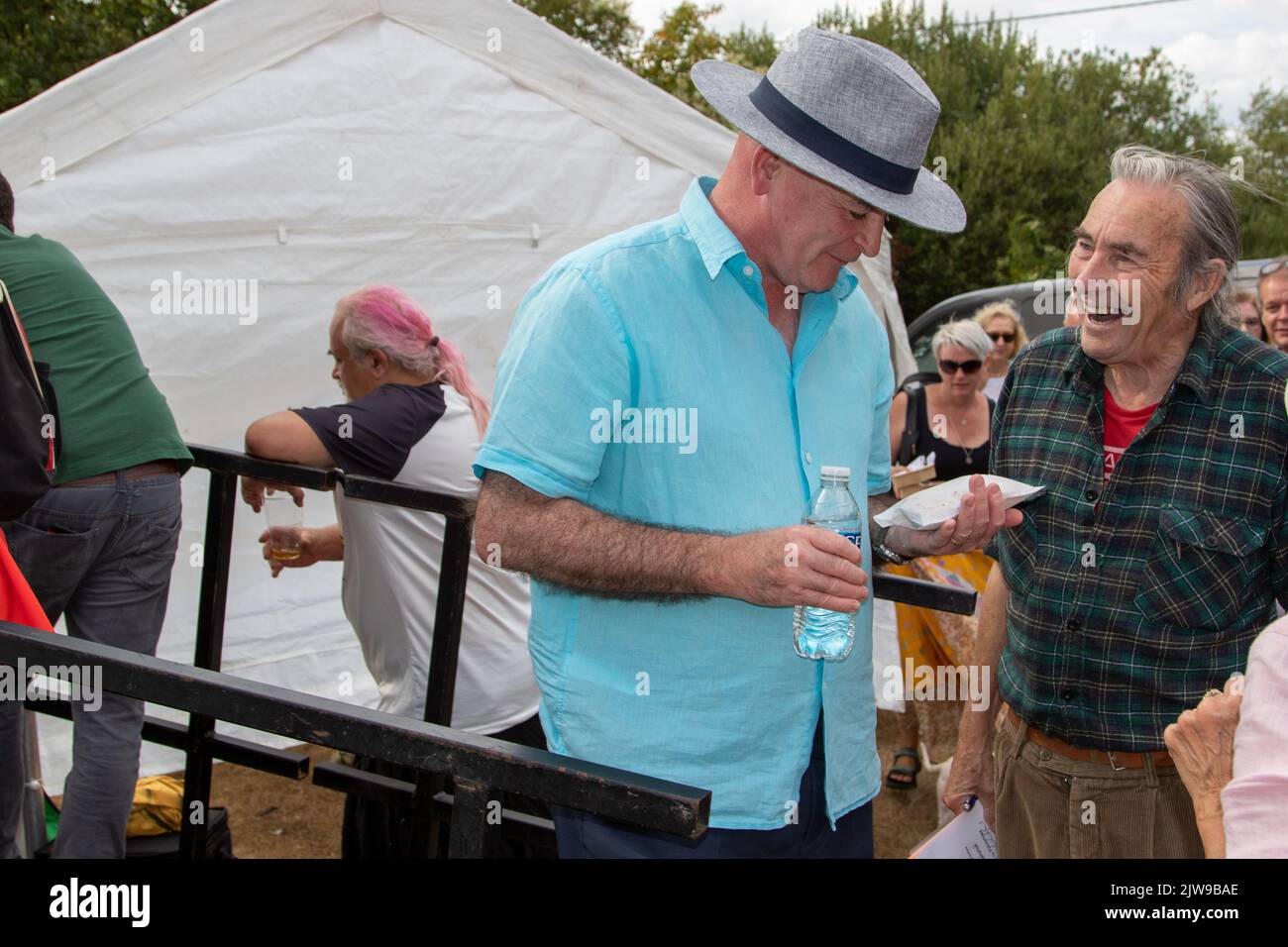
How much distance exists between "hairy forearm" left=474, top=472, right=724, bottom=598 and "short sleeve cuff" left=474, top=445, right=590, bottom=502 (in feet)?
0.06

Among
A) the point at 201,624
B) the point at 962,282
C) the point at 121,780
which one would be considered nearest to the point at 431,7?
the point at 201,624

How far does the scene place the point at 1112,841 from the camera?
2275 millimetres

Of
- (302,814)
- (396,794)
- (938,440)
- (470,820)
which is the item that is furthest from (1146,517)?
(302,814)

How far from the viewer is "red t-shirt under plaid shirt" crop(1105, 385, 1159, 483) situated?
91.0 inches

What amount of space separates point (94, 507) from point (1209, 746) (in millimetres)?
2727

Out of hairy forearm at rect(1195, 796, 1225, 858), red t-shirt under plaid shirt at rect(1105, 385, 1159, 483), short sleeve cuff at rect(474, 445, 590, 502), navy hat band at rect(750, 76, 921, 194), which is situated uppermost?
navy hat band at rect(750, 76, 921, 194)

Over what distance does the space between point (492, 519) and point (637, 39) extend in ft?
66.3

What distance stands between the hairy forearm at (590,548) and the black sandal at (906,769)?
360 centimetres

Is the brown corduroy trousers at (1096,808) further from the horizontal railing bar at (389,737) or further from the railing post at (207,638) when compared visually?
the railing post at (207,638)

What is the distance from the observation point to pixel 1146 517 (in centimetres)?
223

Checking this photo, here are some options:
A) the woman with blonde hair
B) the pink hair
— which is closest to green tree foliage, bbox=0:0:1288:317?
the woman with blonde hair

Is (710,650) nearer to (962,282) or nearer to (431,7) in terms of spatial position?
(431,7)

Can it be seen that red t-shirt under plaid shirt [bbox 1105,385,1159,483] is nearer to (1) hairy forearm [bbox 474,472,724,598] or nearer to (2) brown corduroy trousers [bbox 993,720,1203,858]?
(2) brown corduroy trousers [bbox 993,720,1203,858]
